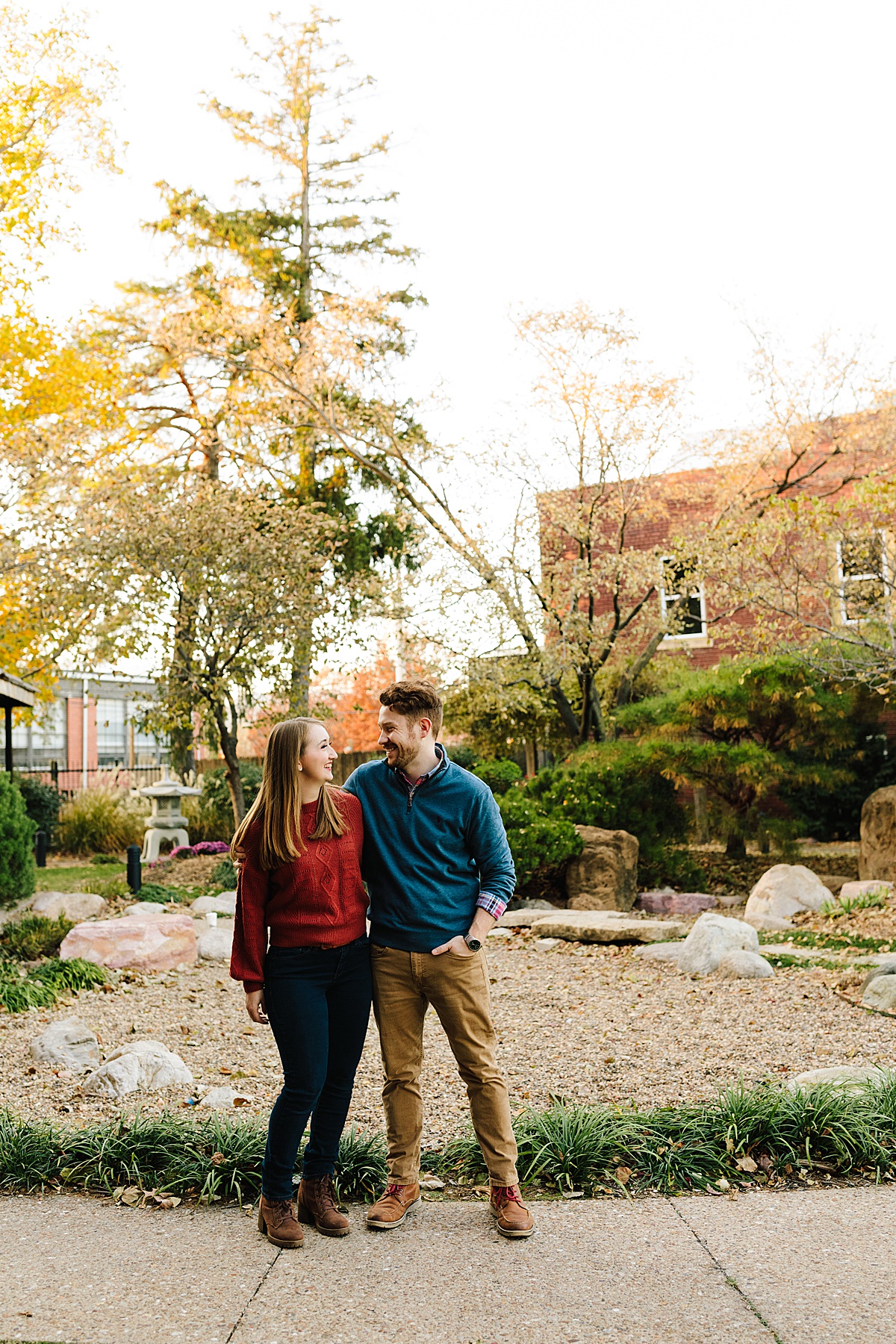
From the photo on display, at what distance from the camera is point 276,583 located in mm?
12375

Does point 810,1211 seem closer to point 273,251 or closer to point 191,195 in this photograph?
point 273,251

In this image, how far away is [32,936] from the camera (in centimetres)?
841

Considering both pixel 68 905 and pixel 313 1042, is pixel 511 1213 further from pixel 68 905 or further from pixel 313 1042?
pixel 68 905

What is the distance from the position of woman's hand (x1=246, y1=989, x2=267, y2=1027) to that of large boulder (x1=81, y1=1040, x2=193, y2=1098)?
1.88m

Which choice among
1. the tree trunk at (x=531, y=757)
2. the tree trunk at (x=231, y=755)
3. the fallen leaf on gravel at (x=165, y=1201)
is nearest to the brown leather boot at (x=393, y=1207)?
the fallen leaf on gravel at (x=165, y=1201)

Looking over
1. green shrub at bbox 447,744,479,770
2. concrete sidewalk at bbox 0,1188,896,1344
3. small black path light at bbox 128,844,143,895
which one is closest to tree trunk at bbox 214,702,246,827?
small black path light at bbox 128,844,143,895

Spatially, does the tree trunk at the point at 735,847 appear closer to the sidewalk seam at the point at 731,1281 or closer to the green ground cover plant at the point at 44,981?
the green ground cover plant at the point at 44,981

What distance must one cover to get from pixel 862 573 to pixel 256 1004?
8.18 m

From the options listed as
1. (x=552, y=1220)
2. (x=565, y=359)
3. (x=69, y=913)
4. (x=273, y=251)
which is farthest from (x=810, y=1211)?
(x=273, y=251)

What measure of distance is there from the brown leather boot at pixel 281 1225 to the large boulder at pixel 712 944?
4.58 m

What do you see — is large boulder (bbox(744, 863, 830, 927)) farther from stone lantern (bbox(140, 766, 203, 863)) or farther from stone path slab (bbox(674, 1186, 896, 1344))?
stone lantern (bbox(140, 766, 203, 863))

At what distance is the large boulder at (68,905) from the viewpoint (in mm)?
9828

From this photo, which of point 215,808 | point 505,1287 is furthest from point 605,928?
point 215,808

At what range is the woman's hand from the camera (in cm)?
323
